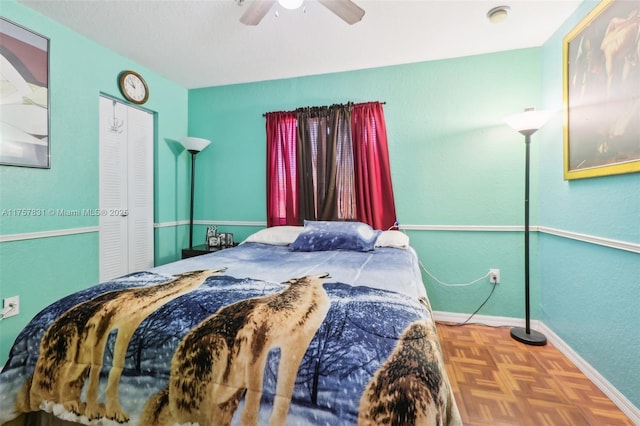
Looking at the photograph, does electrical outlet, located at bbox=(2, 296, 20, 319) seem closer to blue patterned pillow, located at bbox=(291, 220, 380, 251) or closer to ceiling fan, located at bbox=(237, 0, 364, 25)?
blue patterned pillow, located at bbox=(291, 220, 380, 251)

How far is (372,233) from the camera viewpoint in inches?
93.0

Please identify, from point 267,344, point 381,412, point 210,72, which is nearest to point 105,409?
point 267,344

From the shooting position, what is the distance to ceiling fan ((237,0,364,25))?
157 cm

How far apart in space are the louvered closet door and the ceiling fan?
65.6 inches

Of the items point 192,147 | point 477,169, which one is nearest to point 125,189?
point 192,147

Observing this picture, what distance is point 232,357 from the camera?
92 centimetres

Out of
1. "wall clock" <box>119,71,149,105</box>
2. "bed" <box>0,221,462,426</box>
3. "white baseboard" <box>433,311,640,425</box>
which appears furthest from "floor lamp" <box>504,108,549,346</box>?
"wall clock" <box>119,71,149,105</box>

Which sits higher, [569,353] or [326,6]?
[326,6]

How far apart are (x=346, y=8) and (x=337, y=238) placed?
145 cm

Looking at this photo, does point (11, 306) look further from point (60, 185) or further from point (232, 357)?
point (232, 357)

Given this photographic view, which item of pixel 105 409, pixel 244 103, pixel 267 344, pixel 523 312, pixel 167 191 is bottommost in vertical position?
pixel 523 312

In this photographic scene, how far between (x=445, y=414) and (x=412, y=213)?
83.2 inches

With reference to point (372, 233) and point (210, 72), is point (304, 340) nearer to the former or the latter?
point (372, 233)

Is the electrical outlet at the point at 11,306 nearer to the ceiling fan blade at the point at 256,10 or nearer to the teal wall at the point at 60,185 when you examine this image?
the teal wall at the point at 60,185
